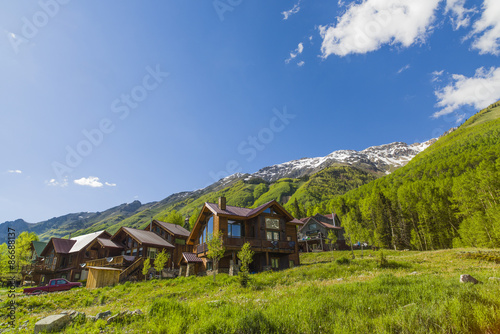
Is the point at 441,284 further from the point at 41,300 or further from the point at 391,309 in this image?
the point at 41,300

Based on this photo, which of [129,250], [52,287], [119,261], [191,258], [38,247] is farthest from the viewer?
[38,247]

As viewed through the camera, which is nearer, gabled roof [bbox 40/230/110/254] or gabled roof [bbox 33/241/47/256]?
gabled roof [bbox 40/230/110/254]

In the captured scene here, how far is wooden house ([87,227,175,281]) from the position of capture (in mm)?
35316

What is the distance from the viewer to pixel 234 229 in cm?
3231

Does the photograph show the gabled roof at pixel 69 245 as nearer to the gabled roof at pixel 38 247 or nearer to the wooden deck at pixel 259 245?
the gabled roof at pixel 38 247

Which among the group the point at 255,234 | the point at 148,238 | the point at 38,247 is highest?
the point at 148,238

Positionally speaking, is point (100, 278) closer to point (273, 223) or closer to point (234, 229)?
point (234, 229)

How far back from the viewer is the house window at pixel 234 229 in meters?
31.6

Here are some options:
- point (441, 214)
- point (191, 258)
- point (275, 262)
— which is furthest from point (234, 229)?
point (441, 214)

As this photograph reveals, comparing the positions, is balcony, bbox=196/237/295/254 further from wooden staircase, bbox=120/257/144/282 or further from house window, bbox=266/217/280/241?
wooden staircase, bbox=120/257/144/282

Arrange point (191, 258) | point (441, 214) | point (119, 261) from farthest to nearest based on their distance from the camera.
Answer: point (441, 214) → point (119, 261) → point (191, 258)

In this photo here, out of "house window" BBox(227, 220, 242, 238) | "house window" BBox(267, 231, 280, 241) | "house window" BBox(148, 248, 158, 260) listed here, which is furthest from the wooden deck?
"house window" BBox(148, 248, 158, 260)

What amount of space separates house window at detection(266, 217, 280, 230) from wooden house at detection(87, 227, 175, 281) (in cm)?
1747

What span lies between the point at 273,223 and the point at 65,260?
141 feet
